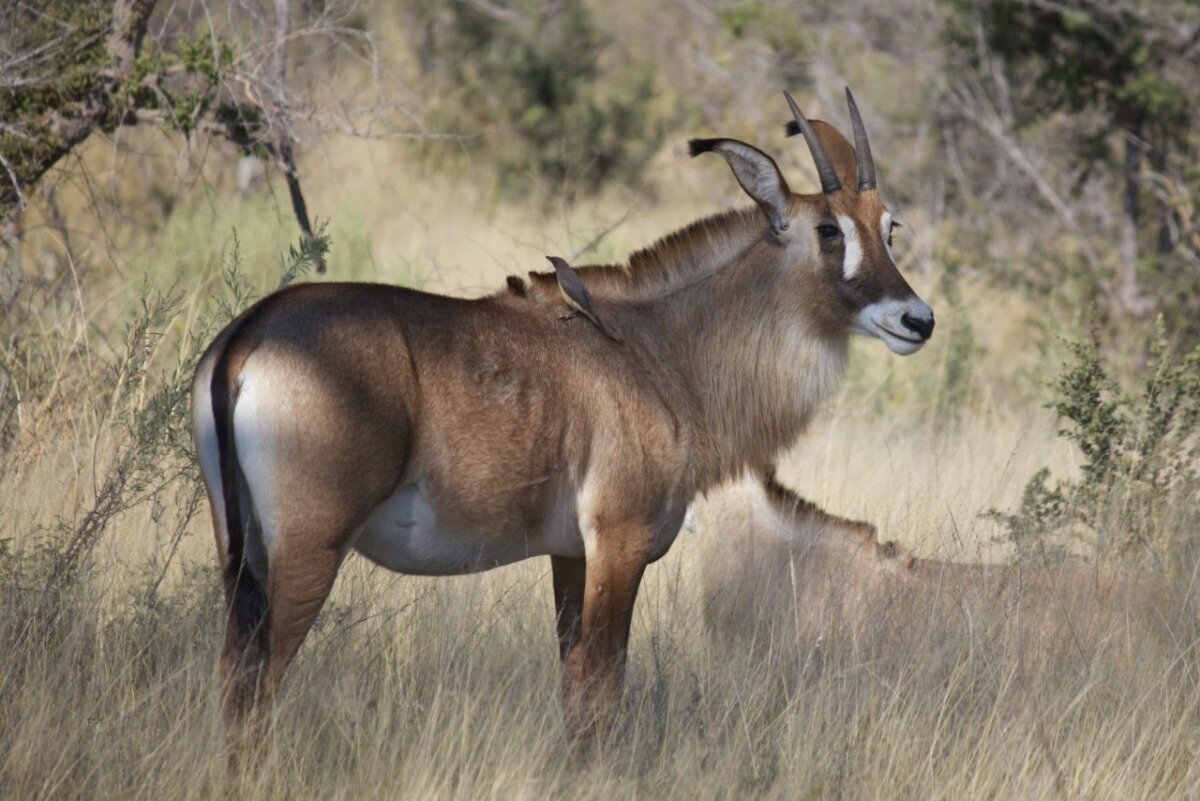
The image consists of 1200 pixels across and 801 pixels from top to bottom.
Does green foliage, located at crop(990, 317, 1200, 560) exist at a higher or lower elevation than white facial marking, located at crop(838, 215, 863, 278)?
lower

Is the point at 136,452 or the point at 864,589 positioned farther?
the point at 864,589

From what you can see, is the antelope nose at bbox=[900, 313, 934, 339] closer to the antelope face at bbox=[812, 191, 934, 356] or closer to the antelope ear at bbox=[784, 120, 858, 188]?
the antelope face at bbox=[812, 191, 934, 356]

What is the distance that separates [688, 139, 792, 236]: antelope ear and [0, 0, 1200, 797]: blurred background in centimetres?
178

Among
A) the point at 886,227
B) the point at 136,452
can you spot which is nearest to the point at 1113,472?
the point at 886,227

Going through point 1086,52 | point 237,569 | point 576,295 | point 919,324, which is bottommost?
point 237,569

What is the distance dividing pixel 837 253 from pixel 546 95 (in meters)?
13.5

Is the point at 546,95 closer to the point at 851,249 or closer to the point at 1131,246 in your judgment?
the point at 1131,246

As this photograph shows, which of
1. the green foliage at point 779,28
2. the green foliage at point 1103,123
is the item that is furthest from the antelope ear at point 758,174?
the green foliage at point 779,28

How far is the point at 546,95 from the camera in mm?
17812

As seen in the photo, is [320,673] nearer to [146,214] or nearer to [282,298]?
[282,298]

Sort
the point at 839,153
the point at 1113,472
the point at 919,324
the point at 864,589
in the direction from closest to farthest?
the point at 919,324, the point at 839,153, the point at 864,589, the point at 1113,472

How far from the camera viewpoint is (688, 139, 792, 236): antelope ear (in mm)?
4583

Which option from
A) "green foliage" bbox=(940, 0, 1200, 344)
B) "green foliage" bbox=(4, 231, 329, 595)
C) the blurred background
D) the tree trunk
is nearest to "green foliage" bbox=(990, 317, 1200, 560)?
the blurred background

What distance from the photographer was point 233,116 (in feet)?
22.3
